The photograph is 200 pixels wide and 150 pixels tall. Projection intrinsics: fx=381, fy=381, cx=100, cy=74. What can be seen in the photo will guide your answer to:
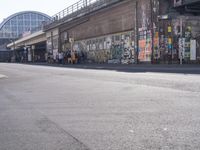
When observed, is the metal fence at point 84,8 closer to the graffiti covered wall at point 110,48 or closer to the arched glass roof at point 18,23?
the graffiti covered wall at point 110,48

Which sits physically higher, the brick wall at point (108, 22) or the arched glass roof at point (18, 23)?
the arched glass roof at point (18, 23)

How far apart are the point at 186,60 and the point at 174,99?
74.4 feet

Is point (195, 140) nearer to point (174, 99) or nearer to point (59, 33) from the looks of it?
point (174, 99)

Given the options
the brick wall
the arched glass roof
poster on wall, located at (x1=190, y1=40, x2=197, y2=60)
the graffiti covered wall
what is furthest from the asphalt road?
the arched glass roof

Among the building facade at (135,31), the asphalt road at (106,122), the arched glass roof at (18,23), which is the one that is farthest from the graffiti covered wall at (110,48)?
the arched glass roof at (18,23)

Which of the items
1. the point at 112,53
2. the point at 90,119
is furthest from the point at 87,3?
the point at 90,119

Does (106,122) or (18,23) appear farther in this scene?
(18,23)

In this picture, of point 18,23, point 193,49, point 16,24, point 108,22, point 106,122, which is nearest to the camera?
point 106,122

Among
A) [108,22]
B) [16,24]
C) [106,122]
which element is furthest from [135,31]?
[16,24]

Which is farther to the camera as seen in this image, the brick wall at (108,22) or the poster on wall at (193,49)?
the brick wall at (108,22)

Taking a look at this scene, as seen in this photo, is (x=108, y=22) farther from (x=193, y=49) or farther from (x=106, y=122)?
(x=106, y=122)

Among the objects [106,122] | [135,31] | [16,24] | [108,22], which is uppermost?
[16,24]

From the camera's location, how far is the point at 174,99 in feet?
34.1

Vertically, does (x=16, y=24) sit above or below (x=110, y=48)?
above
